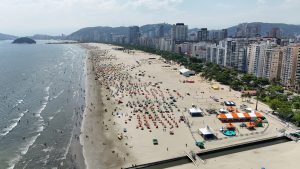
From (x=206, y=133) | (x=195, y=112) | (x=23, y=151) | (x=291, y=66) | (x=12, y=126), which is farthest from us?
(x=291, y=66)

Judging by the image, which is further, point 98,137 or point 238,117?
point 238,117

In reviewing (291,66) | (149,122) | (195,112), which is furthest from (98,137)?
(291,66)

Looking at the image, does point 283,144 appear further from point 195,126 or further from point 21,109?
point 21,109

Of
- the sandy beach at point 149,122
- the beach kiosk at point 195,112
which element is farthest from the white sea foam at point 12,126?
the beach kiosk at point 195,112

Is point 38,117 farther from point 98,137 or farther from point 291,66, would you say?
point 291,66

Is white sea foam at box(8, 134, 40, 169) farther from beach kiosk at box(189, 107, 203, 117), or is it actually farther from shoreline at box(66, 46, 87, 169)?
beach kiosk at box(189, 107, 203, 117)

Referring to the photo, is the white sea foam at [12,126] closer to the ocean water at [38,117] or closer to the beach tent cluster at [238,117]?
the ocean water at [38,117]
